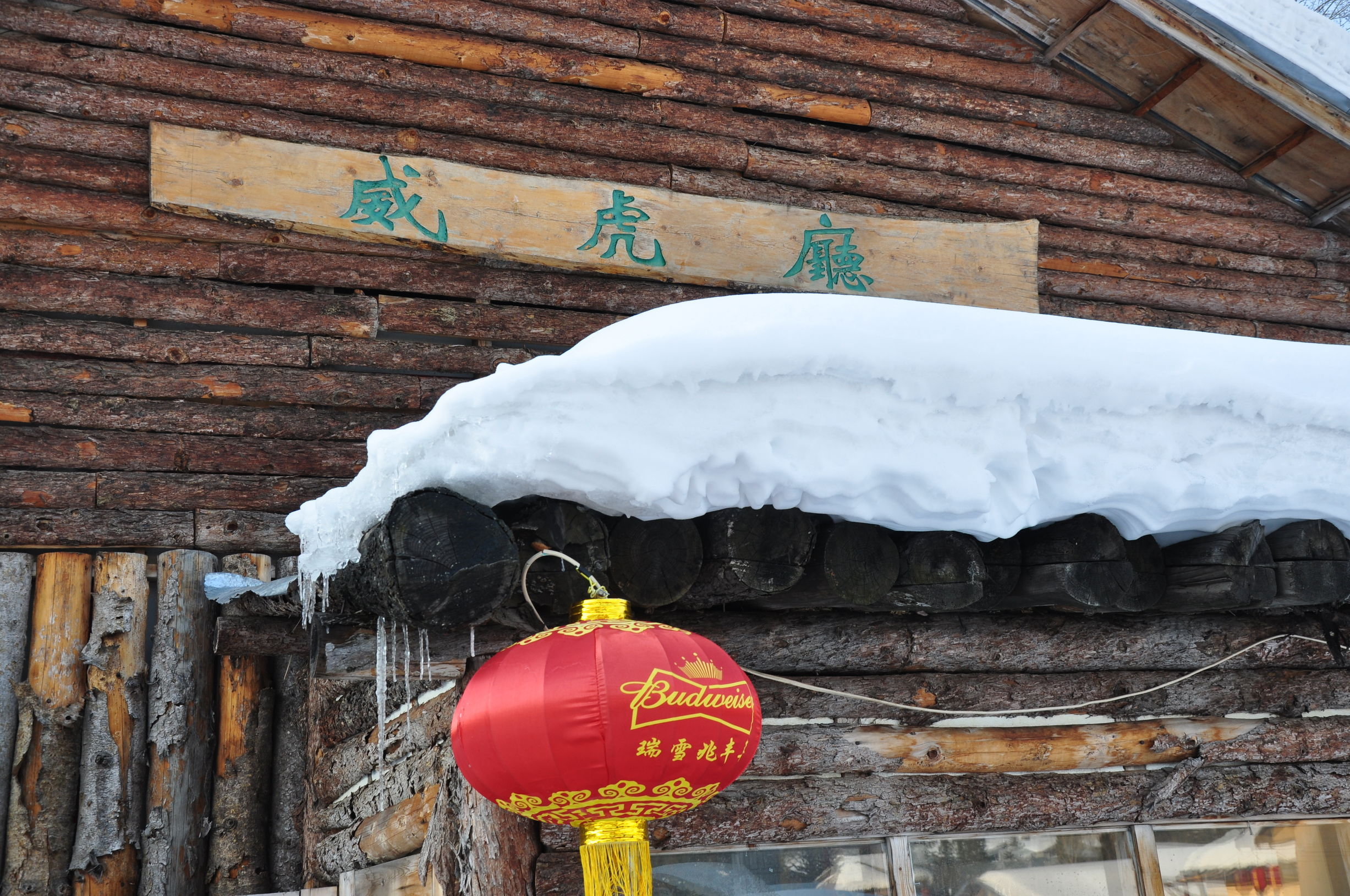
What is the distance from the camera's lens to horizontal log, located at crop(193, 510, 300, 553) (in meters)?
4.08

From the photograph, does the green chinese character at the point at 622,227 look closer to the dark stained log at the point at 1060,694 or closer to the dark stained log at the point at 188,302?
the dark stained log at the point at 188,302

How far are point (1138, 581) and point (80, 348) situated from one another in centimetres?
390

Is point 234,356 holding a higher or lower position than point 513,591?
higher

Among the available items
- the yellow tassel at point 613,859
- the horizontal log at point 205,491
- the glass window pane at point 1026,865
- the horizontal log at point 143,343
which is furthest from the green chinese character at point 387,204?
the glass window pane at point 1026,865

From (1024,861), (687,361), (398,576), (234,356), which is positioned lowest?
(1024,861)

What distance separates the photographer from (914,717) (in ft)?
10.2

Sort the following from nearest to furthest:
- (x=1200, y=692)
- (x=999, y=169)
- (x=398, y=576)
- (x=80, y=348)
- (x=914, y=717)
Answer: (x=398, y=576) < (x=914, y=717) < (x=1200, y=692) < (x=80, y=348) < (x=999, y=169)

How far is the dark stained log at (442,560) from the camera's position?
2.03m

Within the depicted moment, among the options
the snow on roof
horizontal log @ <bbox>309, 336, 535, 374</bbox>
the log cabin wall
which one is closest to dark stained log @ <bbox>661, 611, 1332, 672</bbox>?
the log cabin wall

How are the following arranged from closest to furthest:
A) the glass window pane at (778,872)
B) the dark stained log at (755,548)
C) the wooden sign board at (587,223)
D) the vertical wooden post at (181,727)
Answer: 1. the dark stained log at (755,548)
2. the glass window pane at (778,872)
3. the vertical wooden post at (181,727)
4. the wooden sign board at (587,223)

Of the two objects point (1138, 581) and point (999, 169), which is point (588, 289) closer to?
point (999, 169)

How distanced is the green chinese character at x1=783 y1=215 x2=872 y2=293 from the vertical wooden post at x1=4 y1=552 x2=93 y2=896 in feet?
10.9

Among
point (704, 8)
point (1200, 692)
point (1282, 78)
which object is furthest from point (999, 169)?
point (1200, 692)

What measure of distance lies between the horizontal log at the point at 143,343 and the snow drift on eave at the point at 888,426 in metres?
1.88
